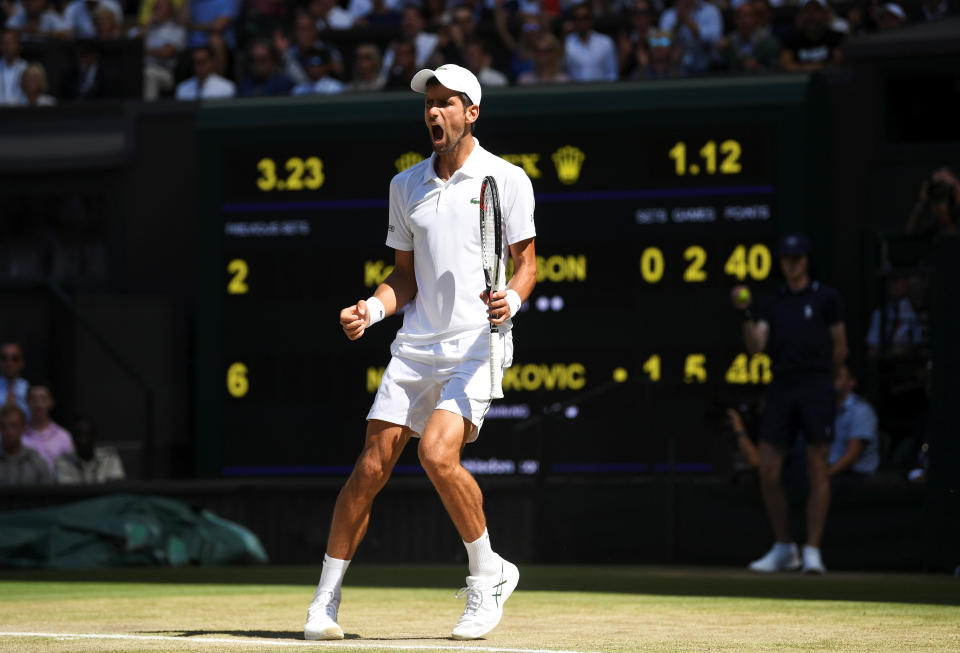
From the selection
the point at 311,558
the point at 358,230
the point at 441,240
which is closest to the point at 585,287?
the point at 358,230

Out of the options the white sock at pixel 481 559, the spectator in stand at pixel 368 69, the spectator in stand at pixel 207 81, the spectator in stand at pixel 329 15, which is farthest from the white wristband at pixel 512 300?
the spectator in stand at pixel 329 15

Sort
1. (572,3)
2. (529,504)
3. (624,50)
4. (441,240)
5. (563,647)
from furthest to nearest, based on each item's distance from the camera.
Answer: (572,3), (624,50), (529,504), (441,240), (563,647)

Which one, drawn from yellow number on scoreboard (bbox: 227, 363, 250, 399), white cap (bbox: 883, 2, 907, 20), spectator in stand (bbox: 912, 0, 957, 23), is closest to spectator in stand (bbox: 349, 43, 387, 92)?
yellow number on scoreboard (bbox: 227, 363, 250, 399)

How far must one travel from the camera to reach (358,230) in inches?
559

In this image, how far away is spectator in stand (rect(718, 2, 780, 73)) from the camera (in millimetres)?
15023

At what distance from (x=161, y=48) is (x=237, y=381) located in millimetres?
5103

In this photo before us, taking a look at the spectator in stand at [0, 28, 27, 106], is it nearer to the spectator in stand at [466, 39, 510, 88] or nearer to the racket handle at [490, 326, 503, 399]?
the spectator in stand at [466, 39, 510, 88]

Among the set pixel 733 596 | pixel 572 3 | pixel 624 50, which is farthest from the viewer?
pixel 572 3

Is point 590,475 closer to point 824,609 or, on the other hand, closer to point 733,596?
point 733,596

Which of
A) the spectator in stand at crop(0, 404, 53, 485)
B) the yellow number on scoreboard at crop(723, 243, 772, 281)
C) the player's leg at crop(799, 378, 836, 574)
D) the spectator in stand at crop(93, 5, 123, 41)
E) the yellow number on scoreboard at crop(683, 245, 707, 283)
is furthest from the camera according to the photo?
the spectator in stand at crop(93, 5, 123, 41)

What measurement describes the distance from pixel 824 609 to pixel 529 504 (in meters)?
5.15

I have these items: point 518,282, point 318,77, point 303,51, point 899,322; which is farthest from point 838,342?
point 303,51

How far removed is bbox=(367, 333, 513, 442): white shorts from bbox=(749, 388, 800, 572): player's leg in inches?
186

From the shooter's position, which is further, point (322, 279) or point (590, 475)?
point (322, 279)
